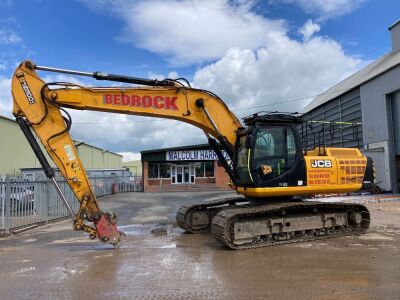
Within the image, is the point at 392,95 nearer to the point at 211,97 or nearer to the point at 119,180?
the point at 211,97

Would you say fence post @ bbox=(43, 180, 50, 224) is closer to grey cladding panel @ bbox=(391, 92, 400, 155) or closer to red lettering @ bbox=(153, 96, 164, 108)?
red lettering @ bbox=(153, 96, 164, 108)

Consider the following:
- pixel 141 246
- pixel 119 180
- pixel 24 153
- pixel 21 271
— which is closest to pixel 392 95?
pixel 141 246

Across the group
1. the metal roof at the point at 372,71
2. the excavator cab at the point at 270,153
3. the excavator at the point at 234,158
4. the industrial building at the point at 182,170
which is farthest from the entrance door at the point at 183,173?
the excavator cab at the point at 270,153

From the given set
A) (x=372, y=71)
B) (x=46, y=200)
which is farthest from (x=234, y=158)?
(x=372, y=71)

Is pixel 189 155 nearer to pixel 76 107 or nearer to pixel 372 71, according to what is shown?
pixel 372 71

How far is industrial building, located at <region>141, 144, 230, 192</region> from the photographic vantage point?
38312 millimetres

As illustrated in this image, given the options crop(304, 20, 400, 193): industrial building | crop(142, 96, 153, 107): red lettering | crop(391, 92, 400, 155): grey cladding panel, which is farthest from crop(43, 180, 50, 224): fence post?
crop(391, 92, 400, 155): grey cladding panel

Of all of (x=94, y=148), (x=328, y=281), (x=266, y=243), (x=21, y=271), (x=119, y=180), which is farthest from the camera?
(x=94, y=148)

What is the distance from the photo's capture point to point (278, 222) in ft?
33.4

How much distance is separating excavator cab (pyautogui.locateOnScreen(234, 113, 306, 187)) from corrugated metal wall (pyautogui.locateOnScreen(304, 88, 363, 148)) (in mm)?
14431

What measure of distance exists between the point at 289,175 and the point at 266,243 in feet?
5.73

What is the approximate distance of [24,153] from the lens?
41844 mm

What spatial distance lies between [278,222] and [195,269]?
10.1 feet

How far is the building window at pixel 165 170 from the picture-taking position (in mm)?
39094
